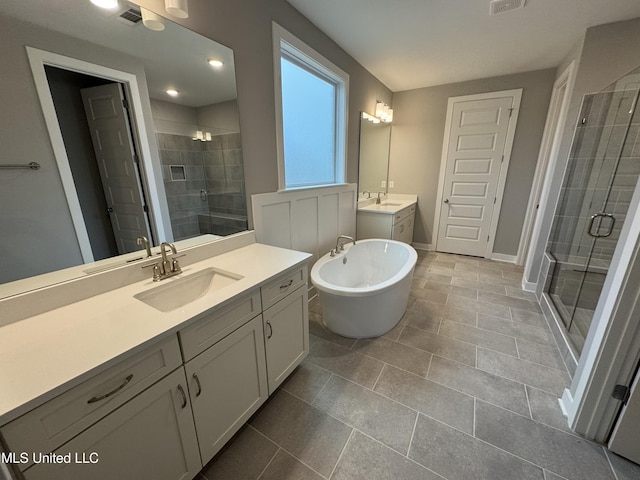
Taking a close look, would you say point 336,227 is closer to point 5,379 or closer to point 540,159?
point 5,379

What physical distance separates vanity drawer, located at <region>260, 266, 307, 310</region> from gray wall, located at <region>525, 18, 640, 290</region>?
2.84 metres

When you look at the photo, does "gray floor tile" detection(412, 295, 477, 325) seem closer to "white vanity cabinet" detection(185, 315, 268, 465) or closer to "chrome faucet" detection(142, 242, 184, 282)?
"white vanity cabinet" detection(185, 315, 268, 465)

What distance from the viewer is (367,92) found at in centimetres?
326

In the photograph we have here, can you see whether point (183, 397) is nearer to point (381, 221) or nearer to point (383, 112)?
point (381, 221)

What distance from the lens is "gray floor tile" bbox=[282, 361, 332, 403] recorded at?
5.38 feet

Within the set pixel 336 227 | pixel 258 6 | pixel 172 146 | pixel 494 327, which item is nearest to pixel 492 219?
pixel 494 327

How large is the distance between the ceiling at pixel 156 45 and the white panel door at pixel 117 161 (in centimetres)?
19

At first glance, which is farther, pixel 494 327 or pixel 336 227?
pixel 336 227

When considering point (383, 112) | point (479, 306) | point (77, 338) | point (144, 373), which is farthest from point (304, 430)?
point (383, 112)

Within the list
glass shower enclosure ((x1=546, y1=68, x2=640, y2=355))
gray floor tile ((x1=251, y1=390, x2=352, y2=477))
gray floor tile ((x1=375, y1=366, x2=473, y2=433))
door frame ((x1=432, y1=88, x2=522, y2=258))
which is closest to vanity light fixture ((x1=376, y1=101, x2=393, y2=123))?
door frame ((x1=432, y1=88, x2=522, y2=258))

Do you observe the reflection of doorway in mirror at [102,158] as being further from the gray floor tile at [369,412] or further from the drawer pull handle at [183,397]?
the gray floor tile at [369,412]

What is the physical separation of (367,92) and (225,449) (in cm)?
374

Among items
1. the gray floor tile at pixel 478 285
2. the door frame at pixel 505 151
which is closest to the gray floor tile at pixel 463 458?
the gray floor tile at pixel 478 285

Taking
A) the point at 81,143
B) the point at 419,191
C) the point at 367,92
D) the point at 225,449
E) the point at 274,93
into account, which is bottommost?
the point at 225,449
